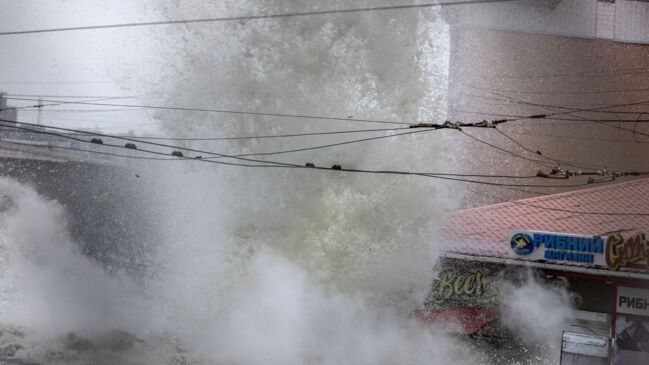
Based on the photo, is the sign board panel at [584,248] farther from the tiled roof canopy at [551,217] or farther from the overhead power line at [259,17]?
the overhead power line at [259,17]

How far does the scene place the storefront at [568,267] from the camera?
13445 mm

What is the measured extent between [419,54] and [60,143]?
30.2ft

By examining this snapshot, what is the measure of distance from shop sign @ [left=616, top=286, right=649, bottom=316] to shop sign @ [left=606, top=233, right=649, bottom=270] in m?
0.81

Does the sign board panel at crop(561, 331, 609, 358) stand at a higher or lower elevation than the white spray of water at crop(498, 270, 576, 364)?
lower

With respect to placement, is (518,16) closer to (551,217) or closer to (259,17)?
(551,217)

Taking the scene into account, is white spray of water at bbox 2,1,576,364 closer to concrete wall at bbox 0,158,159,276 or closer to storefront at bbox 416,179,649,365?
concrete wall at bbox 0,158,159,276

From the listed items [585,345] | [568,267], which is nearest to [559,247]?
[568,267]

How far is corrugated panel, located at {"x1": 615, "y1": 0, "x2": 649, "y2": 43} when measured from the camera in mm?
15859

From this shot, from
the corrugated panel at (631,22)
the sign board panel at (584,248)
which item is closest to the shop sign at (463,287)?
the sign board panel at (584,248)

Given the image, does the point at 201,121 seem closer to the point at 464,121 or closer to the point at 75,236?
the point at 75,236

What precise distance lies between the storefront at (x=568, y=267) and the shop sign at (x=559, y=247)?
0.02 meters

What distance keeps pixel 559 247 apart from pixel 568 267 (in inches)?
20.2

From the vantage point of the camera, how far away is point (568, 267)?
1370cm

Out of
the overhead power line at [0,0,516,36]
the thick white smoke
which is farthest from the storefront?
the overhead power line at [0,0,516,36]
